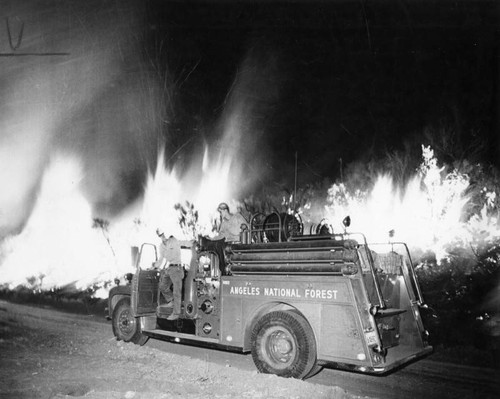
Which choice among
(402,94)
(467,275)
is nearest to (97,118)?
(402,94)

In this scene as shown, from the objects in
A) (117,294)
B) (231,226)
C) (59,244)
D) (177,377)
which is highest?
(59,244)

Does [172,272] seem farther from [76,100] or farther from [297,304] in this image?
[76,100]

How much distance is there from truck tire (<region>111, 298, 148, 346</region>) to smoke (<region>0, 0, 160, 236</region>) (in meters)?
8.17

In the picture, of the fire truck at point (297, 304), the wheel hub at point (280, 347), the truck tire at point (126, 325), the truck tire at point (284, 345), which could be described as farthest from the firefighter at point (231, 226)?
the truck tire at point (126, 325)

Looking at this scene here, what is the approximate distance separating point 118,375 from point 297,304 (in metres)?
3.33

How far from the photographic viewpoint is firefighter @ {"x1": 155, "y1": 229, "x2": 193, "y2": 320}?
820 centimetres

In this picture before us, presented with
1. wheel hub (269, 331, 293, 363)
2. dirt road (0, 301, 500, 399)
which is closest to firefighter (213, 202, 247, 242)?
dirt road (0, 301, 500, 399)

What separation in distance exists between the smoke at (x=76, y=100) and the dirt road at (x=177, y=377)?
877 centimetres

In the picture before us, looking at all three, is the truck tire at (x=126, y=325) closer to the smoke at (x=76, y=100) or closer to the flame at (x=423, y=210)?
the smoke at (x=76, y=100)

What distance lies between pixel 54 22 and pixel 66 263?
19.1m

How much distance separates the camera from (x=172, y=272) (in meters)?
8.33

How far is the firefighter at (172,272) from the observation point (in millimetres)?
8195

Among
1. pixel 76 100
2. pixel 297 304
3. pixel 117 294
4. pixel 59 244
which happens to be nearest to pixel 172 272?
pixel 117 294

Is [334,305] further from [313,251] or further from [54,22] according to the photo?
[54,22]
